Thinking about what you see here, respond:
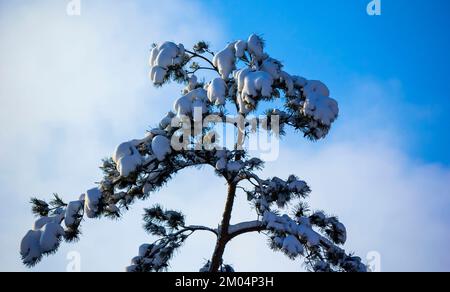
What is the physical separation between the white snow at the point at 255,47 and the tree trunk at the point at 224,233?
2267mm

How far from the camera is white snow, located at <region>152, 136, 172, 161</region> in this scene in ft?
19.8

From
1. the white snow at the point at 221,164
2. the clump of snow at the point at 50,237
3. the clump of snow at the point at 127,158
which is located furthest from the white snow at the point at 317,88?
the clump of snow at the point at 50,237

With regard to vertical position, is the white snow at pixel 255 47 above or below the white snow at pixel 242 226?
above

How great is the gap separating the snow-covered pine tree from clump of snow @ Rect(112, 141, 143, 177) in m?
0.02

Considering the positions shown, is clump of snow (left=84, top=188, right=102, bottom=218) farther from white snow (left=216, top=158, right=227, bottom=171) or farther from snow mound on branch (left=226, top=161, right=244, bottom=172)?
snow mound on branch (left=226, top=161, right=244, bottom=172)

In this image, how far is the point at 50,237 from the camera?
A: 6.04 m

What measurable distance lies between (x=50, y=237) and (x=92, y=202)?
818 mm

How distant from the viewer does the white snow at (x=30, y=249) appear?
19.7ft

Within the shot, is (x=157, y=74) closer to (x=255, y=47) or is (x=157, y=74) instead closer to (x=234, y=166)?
(x=255, y=47)

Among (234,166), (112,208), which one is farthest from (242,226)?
(112,208)

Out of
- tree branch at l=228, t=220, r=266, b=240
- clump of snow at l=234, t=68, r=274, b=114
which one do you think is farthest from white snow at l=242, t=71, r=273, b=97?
tree branch at l=228, t=220, r=266, b=240

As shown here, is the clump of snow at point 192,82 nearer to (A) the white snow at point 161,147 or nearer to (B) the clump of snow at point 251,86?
(B) the clump of snow at point 251,86
